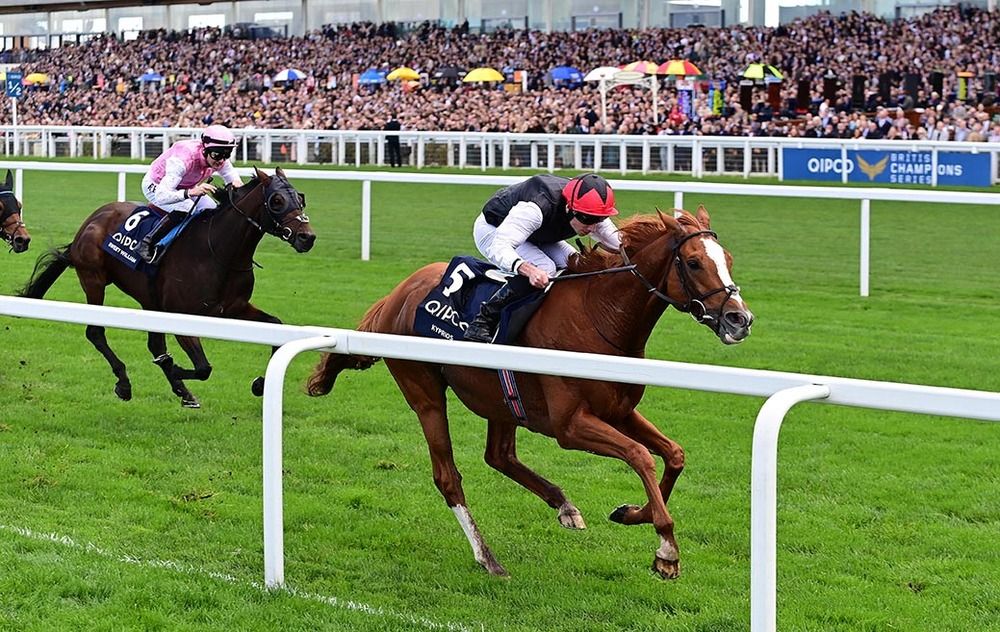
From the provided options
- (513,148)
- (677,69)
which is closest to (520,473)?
(513,148)

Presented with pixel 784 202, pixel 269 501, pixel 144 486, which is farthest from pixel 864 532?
pixel 784 202

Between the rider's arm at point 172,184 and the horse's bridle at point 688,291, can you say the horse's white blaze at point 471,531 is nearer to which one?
the horse's bridle at point 688,291

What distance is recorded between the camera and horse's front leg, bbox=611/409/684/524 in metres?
4.45

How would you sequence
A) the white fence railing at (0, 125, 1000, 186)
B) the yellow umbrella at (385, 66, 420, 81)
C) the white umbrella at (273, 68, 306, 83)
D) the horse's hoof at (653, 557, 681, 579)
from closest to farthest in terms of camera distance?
the horse's hoof at (653, 557, 681, 579), the white fence railing at (0, 125, 1000, 186), the yellow umbrella at (385, 66, 420, 81), the white umbrella at (273, 68, 306, 83)

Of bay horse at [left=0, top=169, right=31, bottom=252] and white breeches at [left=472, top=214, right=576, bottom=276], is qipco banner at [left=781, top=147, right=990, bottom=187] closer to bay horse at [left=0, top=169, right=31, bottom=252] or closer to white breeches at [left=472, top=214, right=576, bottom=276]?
bay horse at [left=0, top=169, right=31, bottom=252]

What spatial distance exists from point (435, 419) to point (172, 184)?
128 inches

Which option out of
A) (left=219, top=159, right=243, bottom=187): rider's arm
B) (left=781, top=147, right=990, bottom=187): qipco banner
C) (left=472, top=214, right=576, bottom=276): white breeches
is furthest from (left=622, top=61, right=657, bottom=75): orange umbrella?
(left=472, top=214, right=576, bottom=276): white breeches

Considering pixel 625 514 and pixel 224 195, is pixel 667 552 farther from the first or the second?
pixel 224 195

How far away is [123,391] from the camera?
7289 millimetres

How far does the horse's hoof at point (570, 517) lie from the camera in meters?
4.85

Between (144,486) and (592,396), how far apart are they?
204 centimetres

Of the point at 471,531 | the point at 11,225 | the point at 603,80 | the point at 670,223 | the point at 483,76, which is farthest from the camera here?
the point at 483,76

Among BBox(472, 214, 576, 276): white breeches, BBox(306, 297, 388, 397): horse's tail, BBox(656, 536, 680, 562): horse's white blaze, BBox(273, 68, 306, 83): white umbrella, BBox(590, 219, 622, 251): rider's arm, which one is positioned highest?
BBox(273, 68, 306, 83): white umbrella

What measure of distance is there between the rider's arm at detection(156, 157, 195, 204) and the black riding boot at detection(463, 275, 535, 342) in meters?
3.10
